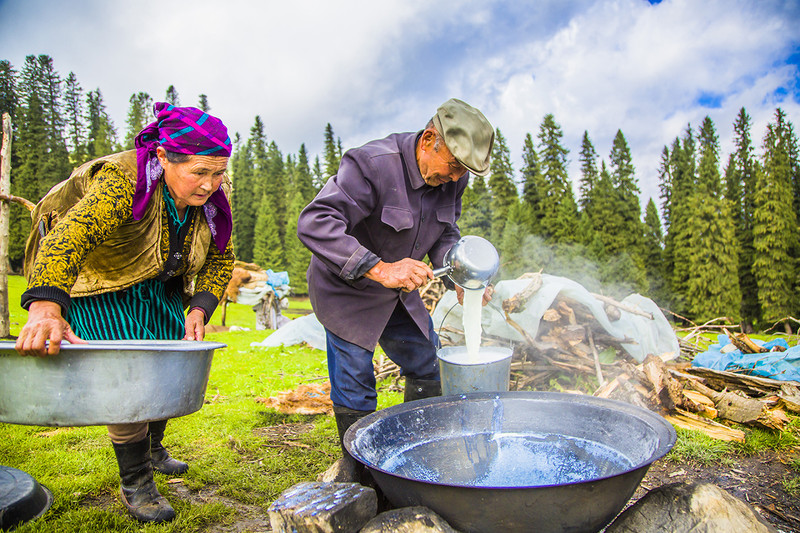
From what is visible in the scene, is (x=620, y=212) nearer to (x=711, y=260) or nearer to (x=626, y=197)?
(x=626, y=197)

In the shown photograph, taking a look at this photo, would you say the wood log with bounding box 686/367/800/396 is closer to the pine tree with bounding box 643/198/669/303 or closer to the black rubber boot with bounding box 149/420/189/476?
the black rubber boot with bounding box 149/420/189/476

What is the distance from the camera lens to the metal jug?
7.59 ft

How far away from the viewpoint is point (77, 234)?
1831 millimetres

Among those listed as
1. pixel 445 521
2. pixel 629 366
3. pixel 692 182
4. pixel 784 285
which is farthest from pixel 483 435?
pixel 692 182

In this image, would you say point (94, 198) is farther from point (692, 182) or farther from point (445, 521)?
point (692, 182)

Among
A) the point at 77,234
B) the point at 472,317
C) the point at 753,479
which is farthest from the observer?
the point at 753,479

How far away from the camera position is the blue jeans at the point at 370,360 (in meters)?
2.35

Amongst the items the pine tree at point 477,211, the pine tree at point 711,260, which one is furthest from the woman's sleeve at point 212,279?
the pine tree at point 711,260

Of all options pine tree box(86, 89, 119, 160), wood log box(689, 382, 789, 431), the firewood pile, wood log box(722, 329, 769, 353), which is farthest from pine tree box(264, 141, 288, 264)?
wood log box(689, 382, 789, 431)

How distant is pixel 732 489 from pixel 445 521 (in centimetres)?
217

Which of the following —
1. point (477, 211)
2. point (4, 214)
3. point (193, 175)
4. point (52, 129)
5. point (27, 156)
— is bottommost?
point (193, 175)

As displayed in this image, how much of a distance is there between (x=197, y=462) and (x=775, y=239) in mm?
24279

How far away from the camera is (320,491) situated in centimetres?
159

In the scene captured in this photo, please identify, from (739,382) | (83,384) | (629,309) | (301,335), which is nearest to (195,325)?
(83,384)
